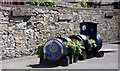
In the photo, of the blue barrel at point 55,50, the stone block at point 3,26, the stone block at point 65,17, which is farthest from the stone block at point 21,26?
the blue barrel at point 55,50

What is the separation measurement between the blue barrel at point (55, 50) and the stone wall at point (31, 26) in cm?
258

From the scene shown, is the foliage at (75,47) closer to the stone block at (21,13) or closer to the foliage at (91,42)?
the foliage at (91,42)

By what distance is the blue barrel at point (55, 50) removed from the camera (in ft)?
35.0

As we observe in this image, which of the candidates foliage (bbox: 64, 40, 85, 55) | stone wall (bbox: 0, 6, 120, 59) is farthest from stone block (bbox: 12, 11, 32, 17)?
foliage (bbox: 64, 40, 85, 55)

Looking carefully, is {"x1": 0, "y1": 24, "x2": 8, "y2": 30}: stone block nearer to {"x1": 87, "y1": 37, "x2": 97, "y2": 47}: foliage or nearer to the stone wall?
the stone wall

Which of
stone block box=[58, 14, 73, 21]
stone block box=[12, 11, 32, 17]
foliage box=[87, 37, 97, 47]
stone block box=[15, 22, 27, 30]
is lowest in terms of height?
foliage box=[87, 37, 97, 47]

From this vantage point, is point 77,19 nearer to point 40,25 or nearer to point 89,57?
point 40,25

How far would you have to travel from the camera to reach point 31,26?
44.9 ft

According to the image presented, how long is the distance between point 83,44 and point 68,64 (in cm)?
192

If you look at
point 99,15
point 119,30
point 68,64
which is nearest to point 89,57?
point 68,64

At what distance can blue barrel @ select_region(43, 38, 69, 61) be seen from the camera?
35.0ft

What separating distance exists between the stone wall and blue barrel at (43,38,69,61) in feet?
8.46

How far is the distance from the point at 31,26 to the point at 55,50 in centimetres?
337

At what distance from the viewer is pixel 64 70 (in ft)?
31.7
